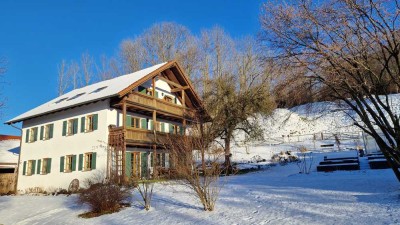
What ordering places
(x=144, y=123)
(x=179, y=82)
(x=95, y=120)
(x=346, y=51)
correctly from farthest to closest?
(x=179, y=82) → (x=144, y=123) → (x=95, y=120) → (x=346, y=51)

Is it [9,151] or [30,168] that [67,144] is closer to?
[30,168]

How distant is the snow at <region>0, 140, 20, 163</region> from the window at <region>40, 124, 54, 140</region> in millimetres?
7113

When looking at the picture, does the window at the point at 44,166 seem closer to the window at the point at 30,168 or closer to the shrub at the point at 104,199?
the window at the point at 30,168

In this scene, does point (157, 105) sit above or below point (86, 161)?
above

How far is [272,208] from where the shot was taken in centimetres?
904

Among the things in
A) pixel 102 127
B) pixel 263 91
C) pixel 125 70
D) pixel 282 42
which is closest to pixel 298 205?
pixel 282 42

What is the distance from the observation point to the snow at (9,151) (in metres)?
30.5

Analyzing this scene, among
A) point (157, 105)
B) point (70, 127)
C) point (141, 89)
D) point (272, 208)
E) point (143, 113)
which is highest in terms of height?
point (141, 89)

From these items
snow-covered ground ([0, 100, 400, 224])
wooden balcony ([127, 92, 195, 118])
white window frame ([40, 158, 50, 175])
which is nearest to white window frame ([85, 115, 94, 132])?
wooden balcony ([127, 92, 195, 118])

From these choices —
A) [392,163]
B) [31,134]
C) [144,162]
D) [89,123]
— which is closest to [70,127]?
[89,123]

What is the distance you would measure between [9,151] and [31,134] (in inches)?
265

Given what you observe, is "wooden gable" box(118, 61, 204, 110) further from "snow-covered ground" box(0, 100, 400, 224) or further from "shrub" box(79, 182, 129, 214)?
"shrub" box(79, 182, 129, 214)

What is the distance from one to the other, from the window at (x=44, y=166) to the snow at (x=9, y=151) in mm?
7045

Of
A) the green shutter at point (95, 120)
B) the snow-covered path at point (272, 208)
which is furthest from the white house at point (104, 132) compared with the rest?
the snow-covered path at point (272, 208)
